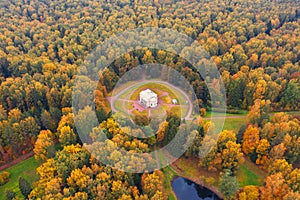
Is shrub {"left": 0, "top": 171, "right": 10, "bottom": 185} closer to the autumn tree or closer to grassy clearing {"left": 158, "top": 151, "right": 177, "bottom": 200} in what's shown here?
the autumn tree

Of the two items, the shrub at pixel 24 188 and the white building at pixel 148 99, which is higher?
the white building at pixel 148 99

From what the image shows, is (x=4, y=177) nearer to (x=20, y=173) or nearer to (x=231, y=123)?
(x=20, y=173)

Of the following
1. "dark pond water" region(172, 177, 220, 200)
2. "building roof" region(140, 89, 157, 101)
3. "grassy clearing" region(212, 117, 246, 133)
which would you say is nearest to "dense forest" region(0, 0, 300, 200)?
"grassy clearing" region(212, 117, 246, 133)

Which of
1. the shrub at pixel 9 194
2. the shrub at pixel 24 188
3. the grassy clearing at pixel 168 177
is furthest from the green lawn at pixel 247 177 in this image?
the shrub at pixel 9 194

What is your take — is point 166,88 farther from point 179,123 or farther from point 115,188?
point 115,188

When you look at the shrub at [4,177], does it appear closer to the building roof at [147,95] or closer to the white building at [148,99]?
the white building at [148,99]

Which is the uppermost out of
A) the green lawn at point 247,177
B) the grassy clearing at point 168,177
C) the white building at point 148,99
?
the white building at point 148,99

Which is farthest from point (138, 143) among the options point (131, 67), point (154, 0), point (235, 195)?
point (154, 0)

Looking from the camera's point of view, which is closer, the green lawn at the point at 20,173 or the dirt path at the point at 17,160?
the green lawn at the point at 20,173

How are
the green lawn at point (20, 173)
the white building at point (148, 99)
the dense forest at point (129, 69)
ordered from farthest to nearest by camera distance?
the white building at point (148, 99) → the green lawn at point (20, 173) → the dense forest at point (129, 69)
